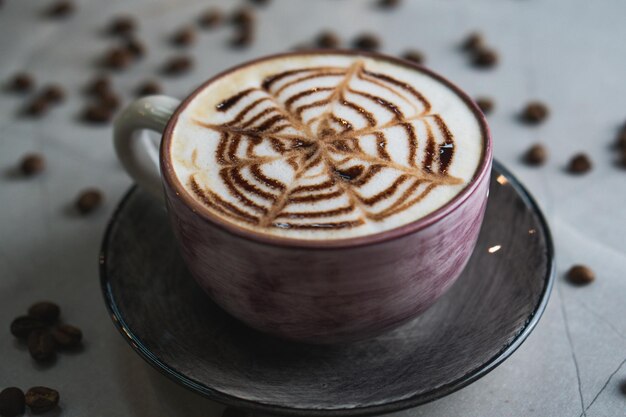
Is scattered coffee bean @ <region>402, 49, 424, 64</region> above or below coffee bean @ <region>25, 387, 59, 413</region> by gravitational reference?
above

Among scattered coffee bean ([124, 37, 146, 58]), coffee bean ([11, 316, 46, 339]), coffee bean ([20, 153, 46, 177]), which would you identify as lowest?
coffee bean ([20, 153, 46, 177])

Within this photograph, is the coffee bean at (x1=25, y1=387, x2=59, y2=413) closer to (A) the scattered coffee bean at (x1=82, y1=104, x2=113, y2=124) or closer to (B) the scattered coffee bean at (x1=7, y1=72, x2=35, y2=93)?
(A) the scattered coffee bean at (x1=82, y1=104, x2=113, y2=124)

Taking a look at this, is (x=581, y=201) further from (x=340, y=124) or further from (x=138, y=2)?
(x=138, y=2)

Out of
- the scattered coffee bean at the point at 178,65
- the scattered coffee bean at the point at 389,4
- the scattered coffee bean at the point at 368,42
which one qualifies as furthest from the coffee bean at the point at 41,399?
the scattered coffee bean at the point at 389,4

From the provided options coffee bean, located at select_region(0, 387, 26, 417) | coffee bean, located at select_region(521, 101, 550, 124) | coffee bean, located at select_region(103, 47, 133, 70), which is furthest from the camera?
coffee bean, located at select_region(103, 47, 133, 70)

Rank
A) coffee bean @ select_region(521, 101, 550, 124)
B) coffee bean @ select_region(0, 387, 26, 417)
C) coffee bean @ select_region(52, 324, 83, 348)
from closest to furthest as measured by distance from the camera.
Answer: coffee bean @ select_region(0, 387, 26, 417) → coffee bean @ select_region(52, 324, 83, 348) → coffee bean @ select_region(521, 101, 550, 124)

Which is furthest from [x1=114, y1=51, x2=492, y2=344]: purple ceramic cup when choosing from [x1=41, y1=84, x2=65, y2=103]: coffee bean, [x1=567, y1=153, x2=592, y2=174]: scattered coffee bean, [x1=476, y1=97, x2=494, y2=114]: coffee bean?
[x1=41, y1=84, x2=65, y2=103]: coffee bean

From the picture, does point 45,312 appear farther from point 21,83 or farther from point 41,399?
point 21,83

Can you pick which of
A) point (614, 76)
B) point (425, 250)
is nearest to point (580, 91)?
point (614, 76)
